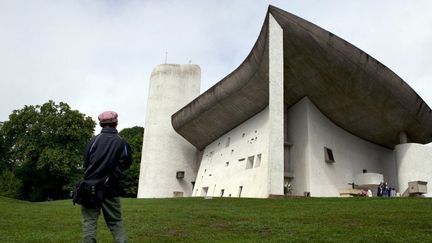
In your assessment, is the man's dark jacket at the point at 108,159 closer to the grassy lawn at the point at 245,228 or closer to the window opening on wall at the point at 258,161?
the grassy lawn at the point at 245,228

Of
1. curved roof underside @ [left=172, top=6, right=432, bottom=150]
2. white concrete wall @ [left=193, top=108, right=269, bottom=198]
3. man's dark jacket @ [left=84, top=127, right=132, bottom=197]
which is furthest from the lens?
white concrete wall @ [left=193, top=108, right=269, bottom=198]

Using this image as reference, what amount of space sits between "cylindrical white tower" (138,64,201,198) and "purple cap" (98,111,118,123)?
118 feet

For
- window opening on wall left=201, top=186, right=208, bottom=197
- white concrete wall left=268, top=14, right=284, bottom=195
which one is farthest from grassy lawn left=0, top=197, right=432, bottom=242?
window opening on wall left=201, top=186, right=208, bottom=197

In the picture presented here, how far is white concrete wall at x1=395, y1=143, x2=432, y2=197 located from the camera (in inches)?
1157

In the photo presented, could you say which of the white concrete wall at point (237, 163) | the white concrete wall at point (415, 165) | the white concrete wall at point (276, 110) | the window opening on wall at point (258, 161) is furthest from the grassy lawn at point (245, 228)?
the white concrete wall at point (415, 165)

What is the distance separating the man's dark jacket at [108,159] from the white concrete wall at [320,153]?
2388 centimetres

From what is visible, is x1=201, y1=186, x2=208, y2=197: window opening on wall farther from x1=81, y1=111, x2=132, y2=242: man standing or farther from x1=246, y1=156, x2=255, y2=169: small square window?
x1=81, y1=111, x2=132, y2=242: man standing

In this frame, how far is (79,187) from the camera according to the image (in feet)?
14.9

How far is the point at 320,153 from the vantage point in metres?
28.9

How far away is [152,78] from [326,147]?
22264mm

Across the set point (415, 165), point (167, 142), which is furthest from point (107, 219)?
point (167, 142)

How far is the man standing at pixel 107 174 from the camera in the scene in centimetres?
462

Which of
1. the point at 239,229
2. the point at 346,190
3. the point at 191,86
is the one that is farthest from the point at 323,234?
the point at 191,86

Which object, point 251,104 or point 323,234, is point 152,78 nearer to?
point 251,104
